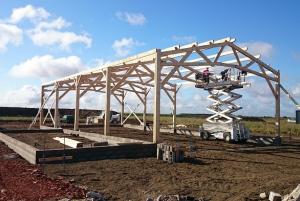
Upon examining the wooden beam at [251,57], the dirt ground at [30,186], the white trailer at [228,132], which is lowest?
the dirt ground at [30,186]

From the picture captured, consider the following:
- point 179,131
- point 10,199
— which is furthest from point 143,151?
point 179,131

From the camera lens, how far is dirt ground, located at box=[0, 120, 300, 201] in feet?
29.2

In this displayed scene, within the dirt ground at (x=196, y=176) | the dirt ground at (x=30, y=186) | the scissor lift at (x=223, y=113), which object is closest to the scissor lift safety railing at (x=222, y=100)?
the scissor lift at (x=223, y=113)

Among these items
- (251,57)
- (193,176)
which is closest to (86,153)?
(193,176)

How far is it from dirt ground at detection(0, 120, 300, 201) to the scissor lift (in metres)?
5.42

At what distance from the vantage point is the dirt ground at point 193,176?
8914 mm

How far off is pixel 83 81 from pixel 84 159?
15.9 m

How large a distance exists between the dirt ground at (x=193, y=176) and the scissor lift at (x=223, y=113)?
17.8 ft

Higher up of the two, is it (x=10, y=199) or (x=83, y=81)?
(x=83, y=81)

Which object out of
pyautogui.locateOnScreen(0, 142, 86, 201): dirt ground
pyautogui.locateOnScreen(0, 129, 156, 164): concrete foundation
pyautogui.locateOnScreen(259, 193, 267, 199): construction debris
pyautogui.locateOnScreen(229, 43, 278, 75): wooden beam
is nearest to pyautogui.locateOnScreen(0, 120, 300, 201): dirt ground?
pyautogui.locateOnScreen(259, 193, 267, 199): construction debris

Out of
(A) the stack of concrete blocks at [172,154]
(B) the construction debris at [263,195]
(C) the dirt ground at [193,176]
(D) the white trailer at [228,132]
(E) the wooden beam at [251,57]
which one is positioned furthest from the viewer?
(D) the white trailer at [228,132]

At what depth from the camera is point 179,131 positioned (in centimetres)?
2814

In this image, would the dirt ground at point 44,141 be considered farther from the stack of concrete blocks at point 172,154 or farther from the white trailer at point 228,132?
the white trailer at point 228,132

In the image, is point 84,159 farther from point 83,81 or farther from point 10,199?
point 83,81
